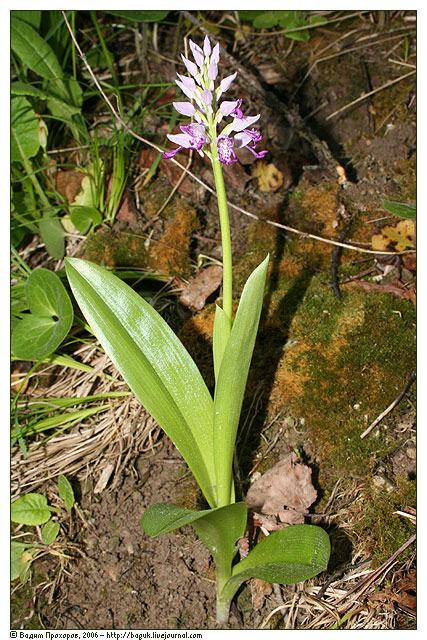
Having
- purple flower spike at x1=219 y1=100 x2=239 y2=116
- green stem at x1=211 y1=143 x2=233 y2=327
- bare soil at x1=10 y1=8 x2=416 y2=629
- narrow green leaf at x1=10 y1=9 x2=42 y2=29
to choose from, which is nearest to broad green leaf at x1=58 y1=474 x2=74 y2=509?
bare soil at x1=10 y1=8 x2=416 y2=629

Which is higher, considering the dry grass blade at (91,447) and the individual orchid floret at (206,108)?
the individual orchid floret at (206,108)

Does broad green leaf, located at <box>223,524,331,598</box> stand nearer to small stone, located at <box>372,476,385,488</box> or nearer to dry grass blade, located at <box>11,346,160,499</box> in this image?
small stone, located at <box>372,476,385,488</box>

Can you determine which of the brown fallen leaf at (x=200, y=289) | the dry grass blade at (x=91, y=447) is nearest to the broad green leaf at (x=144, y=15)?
the brown fallen leaf at (x=200, y=289)

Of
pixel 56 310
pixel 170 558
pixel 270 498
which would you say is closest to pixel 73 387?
pixel 56 310

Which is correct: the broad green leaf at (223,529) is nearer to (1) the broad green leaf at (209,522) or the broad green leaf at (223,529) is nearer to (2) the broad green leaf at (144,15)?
(1) the broad green leaf at (209,522)

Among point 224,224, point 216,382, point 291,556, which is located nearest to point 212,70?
point 224,224

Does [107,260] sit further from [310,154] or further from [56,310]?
[310,154]

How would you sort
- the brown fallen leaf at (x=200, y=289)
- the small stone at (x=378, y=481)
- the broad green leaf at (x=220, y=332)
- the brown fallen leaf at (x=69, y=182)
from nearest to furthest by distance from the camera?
the broad green leaf at (x=220, y=332) → the small stone at (x=378, y=481) → the brown fallen leaf at (x=200, y=289) → the brown fallen leaf at (x=69, y=182)
